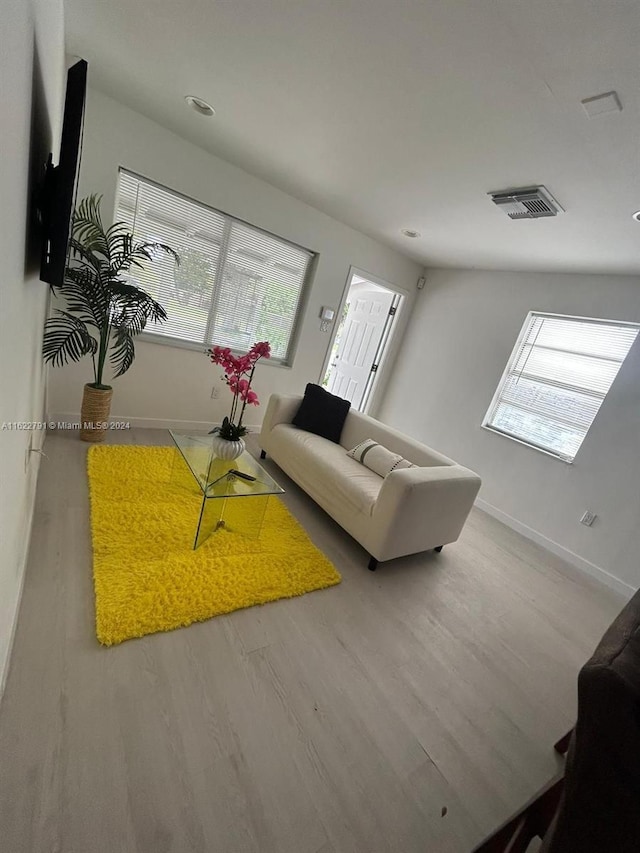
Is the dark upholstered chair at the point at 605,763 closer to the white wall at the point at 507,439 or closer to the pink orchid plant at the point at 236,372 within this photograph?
the pink orchid plant at the point at 236,372

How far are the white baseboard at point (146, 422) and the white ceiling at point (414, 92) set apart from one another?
2.44m

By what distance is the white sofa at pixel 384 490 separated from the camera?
2.04m

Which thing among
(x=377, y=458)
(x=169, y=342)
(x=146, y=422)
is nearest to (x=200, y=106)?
(x=169, y=342)

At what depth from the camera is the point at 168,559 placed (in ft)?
5.72

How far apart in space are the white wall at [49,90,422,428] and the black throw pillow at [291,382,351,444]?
3.09 ft

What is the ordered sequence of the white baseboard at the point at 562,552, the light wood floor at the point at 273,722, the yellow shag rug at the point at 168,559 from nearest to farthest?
the light wood floor at the point at 273,722, the yellow shag rug at the point at 168,559, the white baseboard at the point at 562,552

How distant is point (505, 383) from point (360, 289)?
2678 millimetres

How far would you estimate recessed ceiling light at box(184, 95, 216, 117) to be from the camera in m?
2.20

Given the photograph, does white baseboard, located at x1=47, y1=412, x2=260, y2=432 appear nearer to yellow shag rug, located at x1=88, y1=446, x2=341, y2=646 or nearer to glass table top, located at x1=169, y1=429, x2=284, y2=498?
yellow shag rug, located at x1=88, y1=446, x2=341, y2=646

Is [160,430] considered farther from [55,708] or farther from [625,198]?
[625,198]

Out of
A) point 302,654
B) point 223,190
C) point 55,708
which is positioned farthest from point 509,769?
point 223,190

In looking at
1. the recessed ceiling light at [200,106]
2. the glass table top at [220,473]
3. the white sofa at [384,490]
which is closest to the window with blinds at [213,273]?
the recessed ceiling light at [200,106]

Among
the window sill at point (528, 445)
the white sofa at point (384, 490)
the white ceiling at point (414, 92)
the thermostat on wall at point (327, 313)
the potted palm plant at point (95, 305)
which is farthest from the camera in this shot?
the thermostat on wall at point (327, 313)

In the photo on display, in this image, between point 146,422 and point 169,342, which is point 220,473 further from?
point 169,342
